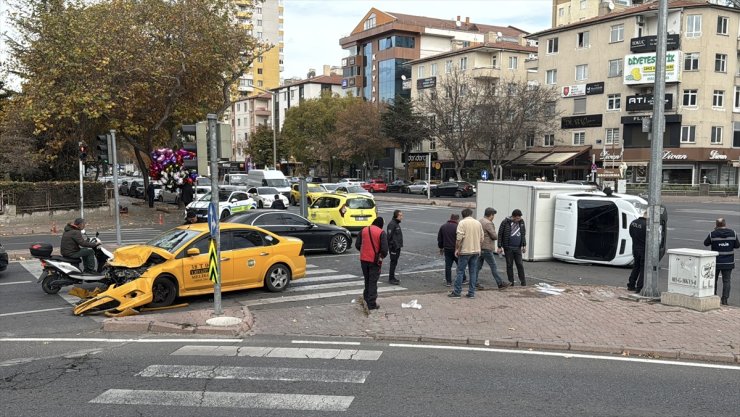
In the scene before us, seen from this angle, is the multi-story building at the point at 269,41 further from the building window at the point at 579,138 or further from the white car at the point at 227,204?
the white car at the point at 227,204

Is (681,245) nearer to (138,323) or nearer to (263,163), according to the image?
(138,323)

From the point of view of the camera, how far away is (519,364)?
735 cm

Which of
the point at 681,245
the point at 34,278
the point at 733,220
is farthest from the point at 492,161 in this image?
the point at 34,278

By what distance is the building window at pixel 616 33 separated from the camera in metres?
50.3

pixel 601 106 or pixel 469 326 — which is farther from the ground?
pixel 601 106

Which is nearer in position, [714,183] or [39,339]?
[39,339]

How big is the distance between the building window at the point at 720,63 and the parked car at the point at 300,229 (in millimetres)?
43524

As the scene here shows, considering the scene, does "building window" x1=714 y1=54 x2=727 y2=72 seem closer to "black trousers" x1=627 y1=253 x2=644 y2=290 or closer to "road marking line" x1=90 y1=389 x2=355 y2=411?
"black trousers" x1=627 y1=253 x2=644 y2=290

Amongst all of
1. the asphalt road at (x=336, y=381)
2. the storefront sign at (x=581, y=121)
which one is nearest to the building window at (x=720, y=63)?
the storefront sign at (x=581, y=121)

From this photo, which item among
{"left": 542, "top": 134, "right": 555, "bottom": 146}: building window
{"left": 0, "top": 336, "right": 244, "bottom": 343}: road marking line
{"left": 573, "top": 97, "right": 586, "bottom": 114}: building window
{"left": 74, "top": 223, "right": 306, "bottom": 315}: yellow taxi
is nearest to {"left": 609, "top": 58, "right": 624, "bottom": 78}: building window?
{"left": 573, "top": 97, "right": 586, "bottom": 114}: building window

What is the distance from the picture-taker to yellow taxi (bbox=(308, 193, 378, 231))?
21.3 meters

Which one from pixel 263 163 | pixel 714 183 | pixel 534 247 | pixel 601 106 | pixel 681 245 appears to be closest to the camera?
pixel 534 247

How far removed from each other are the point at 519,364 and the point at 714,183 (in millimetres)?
49625

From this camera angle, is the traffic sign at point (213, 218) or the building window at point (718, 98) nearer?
the traffic sign at point (213, 218)
